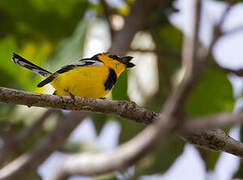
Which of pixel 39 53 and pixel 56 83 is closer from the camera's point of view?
pixel 56 83

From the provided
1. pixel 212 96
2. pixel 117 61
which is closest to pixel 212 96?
pixel 212 96

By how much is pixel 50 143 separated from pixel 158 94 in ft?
5.39

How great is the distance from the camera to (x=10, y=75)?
15.8ft

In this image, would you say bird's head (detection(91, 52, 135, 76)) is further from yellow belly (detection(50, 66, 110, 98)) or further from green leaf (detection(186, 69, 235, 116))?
green leaf (detection(186, 69, 235, 116))

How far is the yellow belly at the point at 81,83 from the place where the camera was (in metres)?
3.56

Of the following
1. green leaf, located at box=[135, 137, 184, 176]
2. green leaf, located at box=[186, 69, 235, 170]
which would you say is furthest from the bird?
green leaf, located at box=[135, 137, 184, 176]

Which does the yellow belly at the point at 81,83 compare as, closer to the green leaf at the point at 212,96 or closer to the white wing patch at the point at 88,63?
the white wing patch at the point at 88,63

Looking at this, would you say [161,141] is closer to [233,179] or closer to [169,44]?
[233,179]

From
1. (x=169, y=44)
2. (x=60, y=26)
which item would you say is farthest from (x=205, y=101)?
(x=60, y=26)

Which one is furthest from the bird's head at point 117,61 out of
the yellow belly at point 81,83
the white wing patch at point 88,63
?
the yellow belly at point 81,83

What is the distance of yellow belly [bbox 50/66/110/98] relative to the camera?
3.56 m

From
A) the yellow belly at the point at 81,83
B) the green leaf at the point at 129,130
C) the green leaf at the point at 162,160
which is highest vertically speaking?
the yellow belly at the point at 81,83

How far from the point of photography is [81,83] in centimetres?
356

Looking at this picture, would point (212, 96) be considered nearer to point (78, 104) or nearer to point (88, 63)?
point (88, 63)
